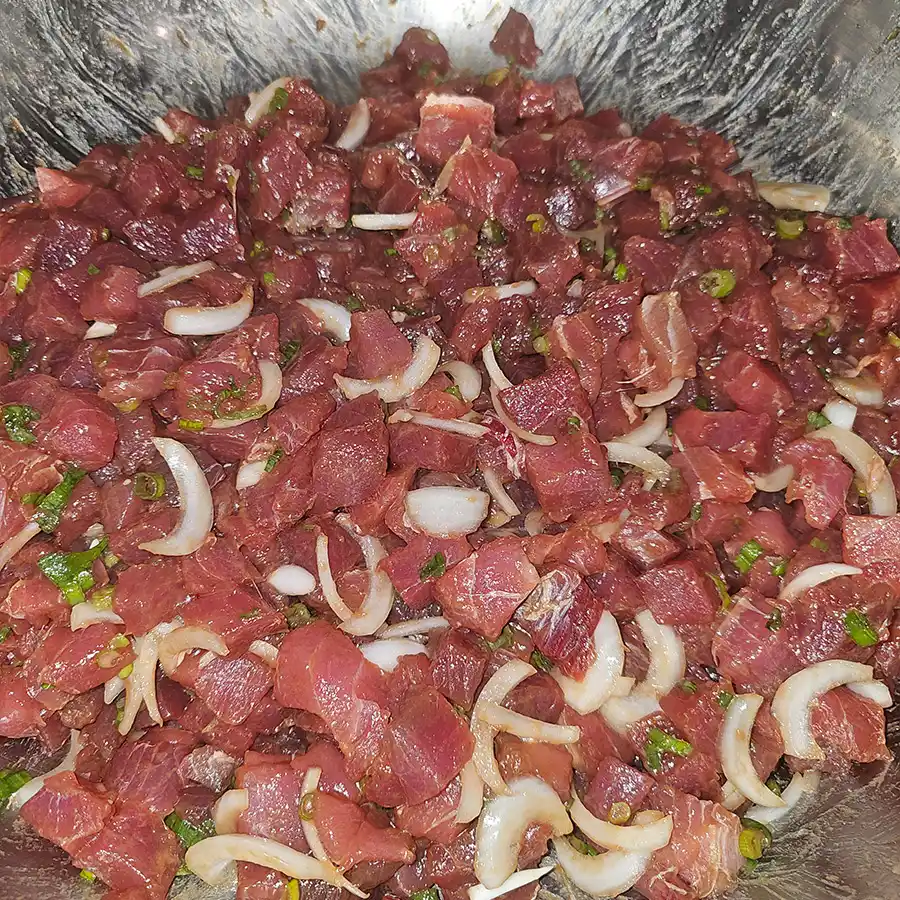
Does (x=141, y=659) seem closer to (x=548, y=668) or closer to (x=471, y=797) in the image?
(x=471, y=797)

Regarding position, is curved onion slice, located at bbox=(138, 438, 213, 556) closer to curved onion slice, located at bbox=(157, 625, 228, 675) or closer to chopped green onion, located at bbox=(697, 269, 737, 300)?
curved onion slice, located at bbox=(157, 625, 228, 675)

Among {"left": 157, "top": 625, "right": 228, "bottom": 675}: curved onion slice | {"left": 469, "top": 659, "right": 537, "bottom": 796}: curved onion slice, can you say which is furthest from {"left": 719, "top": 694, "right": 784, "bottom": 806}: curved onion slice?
{"left": 157, "top": 625, "right": 228, "bottom": 675}: curved onion slice

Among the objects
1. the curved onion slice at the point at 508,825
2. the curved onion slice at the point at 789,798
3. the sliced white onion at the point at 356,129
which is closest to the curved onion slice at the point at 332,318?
the sliced white onion at the point at 356,129

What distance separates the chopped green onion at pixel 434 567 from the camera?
325 centimetres

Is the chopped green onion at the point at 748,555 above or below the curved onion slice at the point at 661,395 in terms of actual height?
below

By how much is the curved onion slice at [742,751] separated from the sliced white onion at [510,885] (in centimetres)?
82

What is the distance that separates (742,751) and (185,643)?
7.24ft

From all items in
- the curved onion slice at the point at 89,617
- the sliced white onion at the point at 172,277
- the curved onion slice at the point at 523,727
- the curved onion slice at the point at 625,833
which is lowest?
the curved onion slice at the point at 89,617

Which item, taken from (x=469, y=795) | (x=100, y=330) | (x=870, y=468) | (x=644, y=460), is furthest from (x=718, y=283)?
(x=100, y=330)

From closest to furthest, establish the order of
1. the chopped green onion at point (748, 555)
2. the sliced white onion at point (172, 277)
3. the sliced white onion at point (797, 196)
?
the chopped green onion at point (748, 555) → the sliced white onion at point (172, 277) → the sliced white onion at point (797, 196)

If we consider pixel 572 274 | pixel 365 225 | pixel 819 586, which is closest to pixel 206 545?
pixel 365 225

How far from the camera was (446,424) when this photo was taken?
3.40 m

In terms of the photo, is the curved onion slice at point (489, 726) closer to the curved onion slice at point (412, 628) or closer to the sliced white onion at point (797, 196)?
the curved onion slice at point (412, 628)

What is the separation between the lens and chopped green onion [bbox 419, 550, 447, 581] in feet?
10.7
